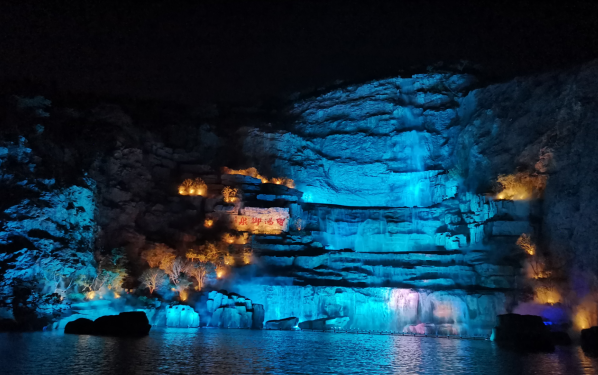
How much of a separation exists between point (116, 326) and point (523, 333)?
2568 cm

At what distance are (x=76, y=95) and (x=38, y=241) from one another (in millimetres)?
40462

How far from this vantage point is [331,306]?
4534cm

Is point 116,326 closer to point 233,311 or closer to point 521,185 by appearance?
point 233,311

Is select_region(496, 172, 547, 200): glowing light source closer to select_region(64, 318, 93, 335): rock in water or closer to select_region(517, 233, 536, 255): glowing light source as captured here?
select_region(517, 233, 536, 255): glowing light source

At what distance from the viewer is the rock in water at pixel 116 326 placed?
2903 centimetres

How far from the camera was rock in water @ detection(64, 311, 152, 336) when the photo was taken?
29031 millimetres

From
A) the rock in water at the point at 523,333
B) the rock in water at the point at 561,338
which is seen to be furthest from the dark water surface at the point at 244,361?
the rock in water at the point at 561,338

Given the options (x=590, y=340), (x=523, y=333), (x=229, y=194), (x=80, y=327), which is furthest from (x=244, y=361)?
(x=229, y=194)

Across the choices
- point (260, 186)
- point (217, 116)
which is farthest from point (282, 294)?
point (217, 116)

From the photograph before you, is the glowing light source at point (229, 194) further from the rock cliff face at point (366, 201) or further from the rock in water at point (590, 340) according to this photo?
the rock in water at point (590, 340)

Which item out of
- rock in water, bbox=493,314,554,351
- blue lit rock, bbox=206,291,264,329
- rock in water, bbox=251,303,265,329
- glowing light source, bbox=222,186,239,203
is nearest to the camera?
rock in water, bbox=493,314,554,351

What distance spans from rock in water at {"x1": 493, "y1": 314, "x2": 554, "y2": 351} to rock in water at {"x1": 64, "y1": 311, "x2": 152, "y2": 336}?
23337mm

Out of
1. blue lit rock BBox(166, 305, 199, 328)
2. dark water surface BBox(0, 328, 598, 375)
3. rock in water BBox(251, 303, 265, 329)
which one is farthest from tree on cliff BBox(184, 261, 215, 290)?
dark water surface BBox(0, 328, 598, 375)

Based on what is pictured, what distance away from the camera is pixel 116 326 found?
29.2m
